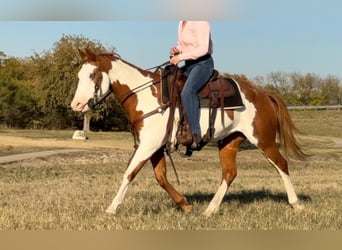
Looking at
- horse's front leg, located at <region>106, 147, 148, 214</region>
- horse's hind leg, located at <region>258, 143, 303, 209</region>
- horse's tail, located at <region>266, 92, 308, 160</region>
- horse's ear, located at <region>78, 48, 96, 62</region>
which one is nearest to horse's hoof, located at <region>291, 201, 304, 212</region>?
horse's hind leg, located at <region>258, 143, 303, 209</region>

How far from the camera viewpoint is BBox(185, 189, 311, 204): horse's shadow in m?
8.61

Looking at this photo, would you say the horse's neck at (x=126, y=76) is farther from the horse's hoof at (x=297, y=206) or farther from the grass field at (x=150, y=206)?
the horse's hoof at (x=297, y=206)

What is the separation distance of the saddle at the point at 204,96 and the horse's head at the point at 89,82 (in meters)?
0.83

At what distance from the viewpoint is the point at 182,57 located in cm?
686

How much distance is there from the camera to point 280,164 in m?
7.93

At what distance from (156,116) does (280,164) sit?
89.8 inches

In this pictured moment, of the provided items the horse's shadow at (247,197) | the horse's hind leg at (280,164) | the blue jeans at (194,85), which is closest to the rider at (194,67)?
the blue jeans at (194,85)

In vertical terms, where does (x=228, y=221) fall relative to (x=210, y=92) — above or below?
below

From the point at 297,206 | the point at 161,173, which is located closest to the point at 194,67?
the point at 161,173

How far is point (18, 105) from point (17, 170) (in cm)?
3147

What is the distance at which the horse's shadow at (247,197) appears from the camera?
339 inches

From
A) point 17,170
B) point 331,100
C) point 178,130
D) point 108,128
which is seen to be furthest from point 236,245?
point 108,128

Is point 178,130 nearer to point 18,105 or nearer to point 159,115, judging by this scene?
point 159,115

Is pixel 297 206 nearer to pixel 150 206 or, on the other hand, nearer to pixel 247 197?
pixel 247 197
